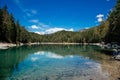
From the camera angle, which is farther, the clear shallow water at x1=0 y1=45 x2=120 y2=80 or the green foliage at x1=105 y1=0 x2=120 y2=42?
the green foliage at x1=105 y1=0 x2=120 y2=42

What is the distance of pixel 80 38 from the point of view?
197m

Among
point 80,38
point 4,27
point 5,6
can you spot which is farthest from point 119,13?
point 80,38

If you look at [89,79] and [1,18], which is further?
[1,18]

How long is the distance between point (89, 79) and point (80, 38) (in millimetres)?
180213

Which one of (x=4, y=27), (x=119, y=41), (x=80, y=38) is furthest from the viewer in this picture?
(x=80, y=38)

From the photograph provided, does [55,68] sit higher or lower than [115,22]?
lower

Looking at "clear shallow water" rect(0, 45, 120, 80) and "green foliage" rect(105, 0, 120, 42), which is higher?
"green foliage" rect(105, 0, 120, 42)

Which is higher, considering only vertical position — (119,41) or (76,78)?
(119,41)

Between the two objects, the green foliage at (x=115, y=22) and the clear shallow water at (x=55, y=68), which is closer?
the clear shallow water at (x=55, y=68)

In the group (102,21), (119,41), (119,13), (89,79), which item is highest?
(102,21)

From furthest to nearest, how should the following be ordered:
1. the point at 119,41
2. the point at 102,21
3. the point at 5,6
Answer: the point at 102,21
the point at 5,6
the point at 119,41

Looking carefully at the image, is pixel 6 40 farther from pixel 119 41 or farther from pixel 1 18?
pixel 119 41

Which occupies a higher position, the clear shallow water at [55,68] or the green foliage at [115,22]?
the green foliage at [115,22]

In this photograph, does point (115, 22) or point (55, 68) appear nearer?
point (55, 68)
